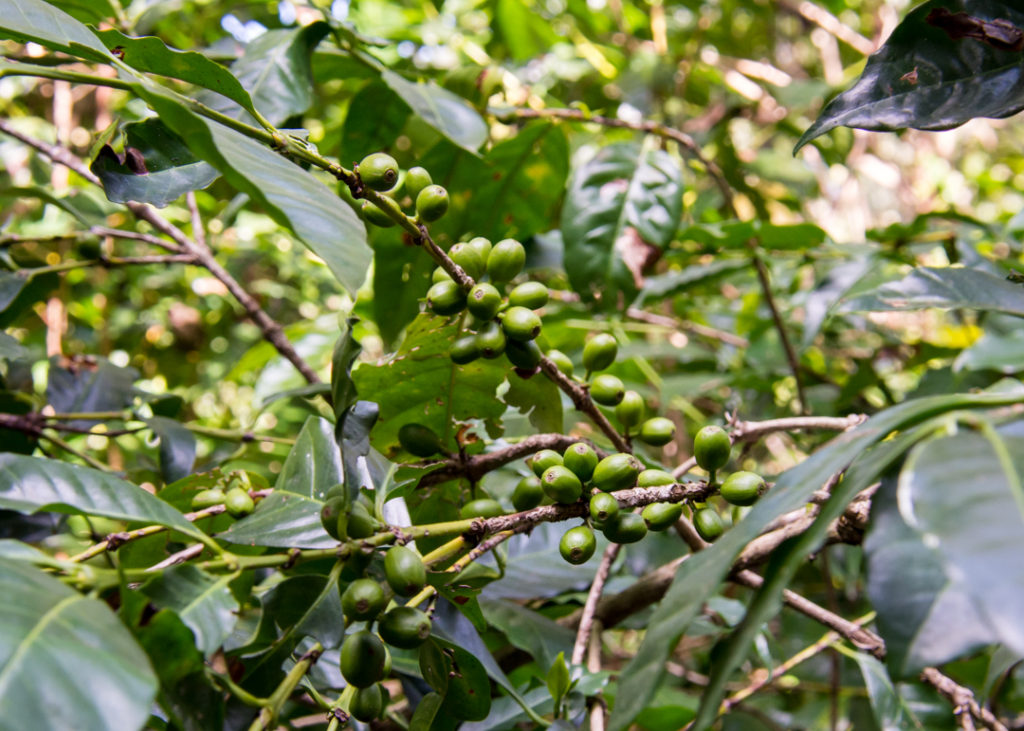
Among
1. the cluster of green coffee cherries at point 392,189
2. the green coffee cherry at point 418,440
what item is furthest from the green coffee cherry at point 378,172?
the green coffee cherry at point 418,440

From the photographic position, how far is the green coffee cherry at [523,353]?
618 millimetres

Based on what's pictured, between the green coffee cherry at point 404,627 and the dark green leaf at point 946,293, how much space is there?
0.60 metres

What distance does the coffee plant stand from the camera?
0.40 meters

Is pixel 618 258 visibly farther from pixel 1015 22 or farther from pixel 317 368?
pixel 317 368

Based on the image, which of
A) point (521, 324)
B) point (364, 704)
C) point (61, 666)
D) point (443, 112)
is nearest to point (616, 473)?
point (521, 324)

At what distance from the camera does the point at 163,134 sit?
648mm

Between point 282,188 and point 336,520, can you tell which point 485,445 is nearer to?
point 336,520

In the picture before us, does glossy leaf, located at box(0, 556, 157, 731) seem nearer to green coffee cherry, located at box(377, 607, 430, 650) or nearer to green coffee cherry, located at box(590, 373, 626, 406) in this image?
green coffee cherry, located at box(377, 607, 430, 650)

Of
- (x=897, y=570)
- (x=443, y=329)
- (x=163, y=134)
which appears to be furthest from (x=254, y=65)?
(x=897, y=570)

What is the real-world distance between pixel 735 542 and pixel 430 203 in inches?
13.5

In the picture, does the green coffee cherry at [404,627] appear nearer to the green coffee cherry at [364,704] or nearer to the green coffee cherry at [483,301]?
the green coffee cherry at [364,704]

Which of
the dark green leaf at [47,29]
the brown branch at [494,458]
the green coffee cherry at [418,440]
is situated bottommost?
the brown branch at [494,458]

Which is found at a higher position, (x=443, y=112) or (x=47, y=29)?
(x=47, y=29)

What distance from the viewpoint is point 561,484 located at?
556 mm
